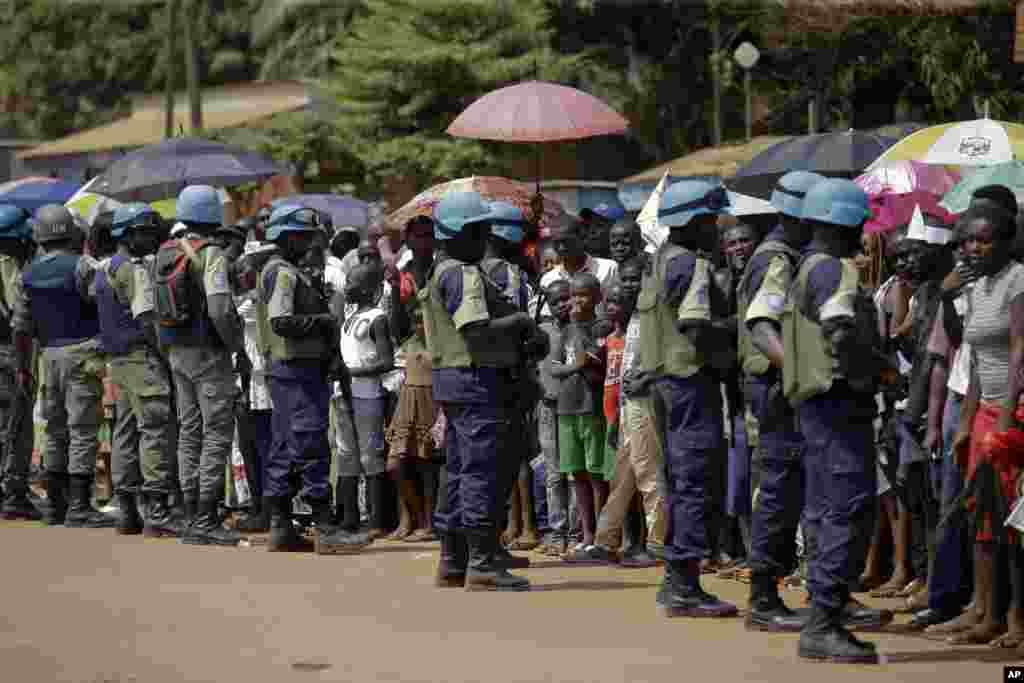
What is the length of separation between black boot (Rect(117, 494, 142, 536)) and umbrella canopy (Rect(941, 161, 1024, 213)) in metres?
6.38

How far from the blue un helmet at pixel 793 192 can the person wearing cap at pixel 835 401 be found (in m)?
0.41

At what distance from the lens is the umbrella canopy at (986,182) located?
10.2 metres

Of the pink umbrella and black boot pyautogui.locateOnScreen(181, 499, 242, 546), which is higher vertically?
the pink umbrella

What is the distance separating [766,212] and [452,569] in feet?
9.14

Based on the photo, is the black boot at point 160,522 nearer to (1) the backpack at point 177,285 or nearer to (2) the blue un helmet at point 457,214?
(1) the backpack at point 177,285

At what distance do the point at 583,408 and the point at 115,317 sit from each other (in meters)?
3.53

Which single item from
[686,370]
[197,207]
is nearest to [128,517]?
[197,207]

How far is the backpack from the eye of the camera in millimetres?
12586

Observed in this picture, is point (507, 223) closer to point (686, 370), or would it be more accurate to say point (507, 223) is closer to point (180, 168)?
point (686, 370)

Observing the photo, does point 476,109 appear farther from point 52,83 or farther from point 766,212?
point 52,83

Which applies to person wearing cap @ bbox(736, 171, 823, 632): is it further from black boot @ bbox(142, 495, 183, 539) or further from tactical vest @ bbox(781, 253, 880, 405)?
black boot @ bbox(142, 495, 183, 539)

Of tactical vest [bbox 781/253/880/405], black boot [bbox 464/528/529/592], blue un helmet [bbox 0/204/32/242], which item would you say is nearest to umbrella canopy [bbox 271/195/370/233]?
blue un helmet [bbox 0/204/32/242]

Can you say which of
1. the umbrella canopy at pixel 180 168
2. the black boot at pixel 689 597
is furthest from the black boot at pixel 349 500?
the black boot at pixel 689 597

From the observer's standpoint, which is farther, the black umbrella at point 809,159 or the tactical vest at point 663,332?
the black umbrella at point 809,159
